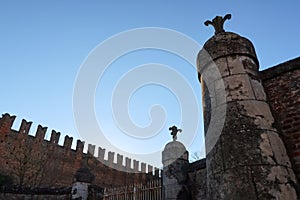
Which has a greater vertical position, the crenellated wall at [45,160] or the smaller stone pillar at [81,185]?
the crenellated wall at [45,160]

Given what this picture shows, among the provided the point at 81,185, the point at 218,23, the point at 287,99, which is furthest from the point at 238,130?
the point at 81,185

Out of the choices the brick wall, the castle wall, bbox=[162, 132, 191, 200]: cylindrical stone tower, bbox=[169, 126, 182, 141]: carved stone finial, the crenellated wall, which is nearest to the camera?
the brick wall

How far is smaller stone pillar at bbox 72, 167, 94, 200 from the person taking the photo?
822cm

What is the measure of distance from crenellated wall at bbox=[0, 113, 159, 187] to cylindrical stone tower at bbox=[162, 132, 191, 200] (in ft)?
31.6

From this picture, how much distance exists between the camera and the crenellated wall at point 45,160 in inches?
730

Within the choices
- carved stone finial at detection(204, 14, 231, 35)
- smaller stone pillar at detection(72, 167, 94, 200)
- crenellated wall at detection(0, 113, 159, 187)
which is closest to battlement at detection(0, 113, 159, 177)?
crenellated wall at detection(0, 113, 159, 187)

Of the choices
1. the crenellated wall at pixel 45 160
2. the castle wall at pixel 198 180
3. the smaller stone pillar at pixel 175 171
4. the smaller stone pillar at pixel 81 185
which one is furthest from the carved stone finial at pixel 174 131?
the crenellated wall at pixel 45 160

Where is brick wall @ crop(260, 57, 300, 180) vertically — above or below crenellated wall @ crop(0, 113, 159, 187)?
below

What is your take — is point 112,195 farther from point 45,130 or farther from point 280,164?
point 45,130

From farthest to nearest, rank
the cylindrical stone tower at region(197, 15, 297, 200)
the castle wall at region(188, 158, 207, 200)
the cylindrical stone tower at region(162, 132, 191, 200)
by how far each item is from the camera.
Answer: the cylindrical stone tower at region(162, 132, 191, 200) < the castle wall at region(188, 158, 207, 200) < the cylindrical stone tower at region(197, 15, 297, 200)

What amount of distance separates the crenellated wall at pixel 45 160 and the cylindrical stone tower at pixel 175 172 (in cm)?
964

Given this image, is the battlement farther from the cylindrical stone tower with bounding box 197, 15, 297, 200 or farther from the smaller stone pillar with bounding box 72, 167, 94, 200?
the cylindrical stone tower with bounding box 197, 15, 297, 200

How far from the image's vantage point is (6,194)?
8.43 meters

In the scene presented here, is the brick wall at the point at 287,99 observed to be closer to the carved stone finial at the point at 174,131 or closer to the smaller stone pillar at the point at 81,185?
the carved stone finial at the point at 174,131
